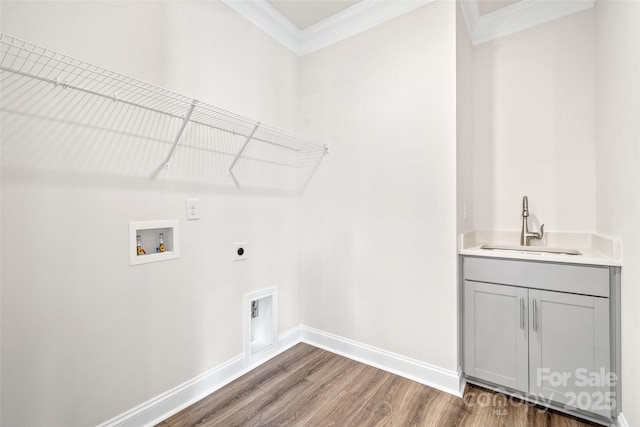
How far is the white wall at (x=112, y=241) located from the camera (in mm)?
1169

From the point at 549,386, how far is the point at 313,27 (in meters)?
3.01

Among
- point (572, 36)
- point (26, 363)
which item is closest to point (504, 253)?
point (572, 36)

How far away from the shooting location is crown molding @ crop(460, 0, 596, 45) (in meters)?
2.00

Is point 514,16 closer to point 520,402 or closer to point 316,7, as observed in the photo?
point 316,7

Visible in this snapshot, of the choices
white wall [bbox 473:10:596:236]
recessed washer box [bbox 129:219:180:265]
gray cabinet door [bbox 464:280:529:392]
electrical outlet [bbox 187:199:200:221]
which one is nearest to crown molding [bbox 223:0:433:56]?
white wall [bbox 473:10:596:236]

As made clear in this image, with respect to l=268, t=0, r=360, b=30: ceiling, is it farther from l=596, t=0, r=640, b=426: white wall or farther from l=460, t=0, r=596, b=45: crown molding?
l=596, t=0, r=640, b=426: white wall

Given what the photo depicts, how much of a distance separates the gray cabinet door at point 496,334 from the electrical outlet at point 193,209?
1807 millimetres

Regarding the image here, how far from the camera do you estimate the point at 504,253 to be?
1.79 meters

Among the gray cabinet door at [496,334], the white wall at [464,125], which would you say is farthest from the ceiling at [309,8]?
the gray cabinet door at [496,334]

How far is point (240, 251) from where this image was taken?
2047 millimetres

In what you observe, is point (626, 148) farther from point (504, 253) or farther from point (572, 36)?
point (572, 36)

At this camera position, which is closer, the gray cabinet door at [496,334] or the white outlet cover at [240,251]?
the gray cabinet door at [496,334]

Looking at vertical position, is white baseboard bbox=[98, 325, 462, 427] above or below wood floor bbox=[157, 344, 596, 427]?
above

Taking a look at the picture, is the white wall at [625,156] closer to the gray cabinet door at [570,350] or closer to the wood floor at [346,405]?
the gray cabinet door at [570,350]
